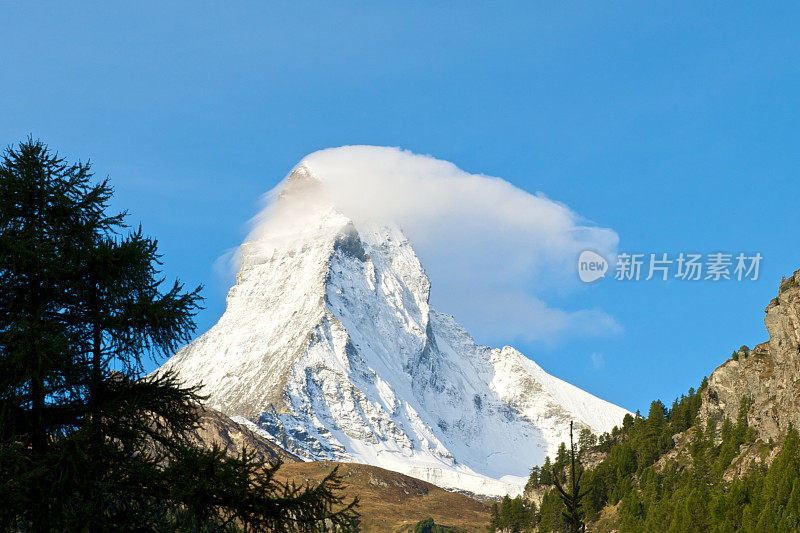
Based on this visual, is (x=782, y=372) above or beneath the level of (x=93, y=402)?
above

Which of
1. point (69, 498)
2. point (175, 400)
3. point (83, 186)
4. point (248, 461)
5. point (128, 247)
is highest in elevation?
point (83, 186)

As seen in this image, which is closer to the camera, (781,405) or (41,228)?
(41,228)

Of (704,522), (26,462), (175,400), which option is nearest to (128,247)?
(175,400)

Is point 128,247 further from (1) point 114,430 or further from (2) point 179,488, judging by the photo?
(2) point 179,488

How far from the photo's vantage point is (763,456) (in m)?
171

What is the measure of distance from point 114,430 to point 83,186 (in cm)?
434

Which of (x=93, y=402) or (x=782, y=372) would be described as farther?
(x=782, y=372)

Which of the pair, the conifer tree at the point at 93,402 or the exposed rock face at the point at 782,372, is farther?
the exposed rock face at the point at 782,372

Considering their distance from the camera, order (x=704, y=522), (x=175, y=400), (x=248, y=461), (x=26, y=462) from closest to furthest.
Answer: (x=26, y=462), (x=248, y=461), (x=175, y=400), (x=704, y=522)

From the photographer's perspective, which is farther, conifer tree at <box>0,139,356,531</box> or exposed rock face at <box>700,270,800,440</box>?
exposed rock face at <box>700,270,800,440</box>

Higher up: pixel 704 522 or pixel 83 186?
pixel 704 522

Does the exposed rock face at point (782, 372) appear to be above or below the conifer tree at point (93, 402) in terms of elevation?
above

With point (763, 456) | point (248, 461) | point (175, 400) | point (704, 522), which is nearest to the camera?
point (248, 461)

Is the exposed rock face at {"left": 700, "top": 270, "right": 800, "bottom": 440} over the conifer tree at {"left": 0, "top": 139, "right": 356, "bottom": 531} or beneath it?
over
